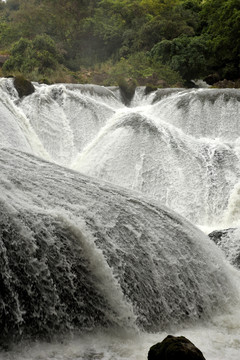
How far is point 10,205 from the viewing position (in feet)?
11.8

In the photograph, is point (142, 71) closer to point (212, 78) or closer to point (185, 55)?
point (185, 55)

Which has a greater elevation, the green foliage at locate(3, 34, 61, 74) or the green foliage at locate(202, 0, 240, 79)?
the green foliage at locate(202, 0, 240, 79)

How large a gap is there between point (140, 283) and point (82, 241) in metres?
0.80

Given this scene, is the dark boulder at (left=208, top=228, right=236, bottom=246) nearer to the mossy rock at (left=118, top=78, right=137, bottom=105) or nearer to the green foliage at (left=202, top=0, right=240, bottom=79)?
the mossy rock at (left=118, top=78, right=137, bottom=105)

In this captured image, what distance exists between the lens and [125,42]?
77.7ft

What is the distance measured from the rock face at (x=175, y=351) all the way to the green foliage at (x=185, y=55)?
17.8 m

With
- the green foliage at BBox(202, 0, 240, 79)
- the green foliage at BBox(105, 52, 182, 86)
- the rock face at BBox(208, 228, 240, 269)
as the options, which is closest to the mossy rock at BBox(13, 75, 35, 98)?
the green foliage at BBox(105, 52, 182, 86)

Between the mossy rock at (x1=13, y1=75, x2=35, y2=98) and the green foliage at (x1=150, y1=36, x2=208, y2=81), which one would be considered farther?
the green foliage at (x1=150, y1=36, x2=208, y2=81)

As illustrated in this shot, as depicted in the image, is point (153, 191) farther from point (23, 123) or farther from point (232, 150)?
point (23, 123)

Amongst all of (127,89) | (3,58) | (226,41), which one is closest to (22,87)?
(127,89)

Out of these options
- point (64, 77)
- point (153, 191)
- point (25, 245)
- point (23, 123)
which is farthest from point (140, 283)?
point (64, 77)

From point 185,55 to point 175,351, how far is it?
60.5 feet

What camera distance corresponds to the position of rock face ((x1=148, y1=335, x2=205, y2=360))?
2859mm

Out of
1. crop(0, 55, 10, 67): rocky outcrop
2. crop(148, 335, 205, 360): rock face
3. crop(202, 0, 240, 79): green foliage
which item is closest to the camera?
crop(148, 335, 205, 360): rock face
